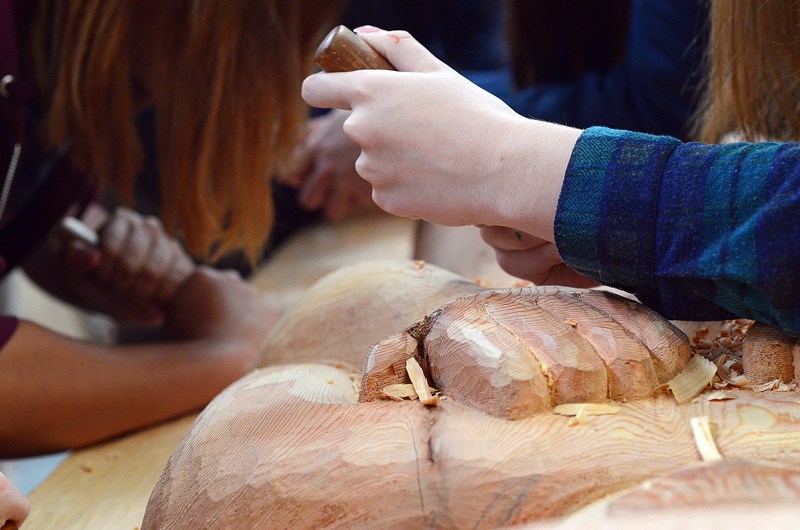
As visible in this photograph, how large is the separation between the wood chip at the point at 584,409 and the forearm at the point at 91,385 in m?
0.71

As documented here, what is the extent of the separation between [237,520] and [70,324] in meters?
1.72

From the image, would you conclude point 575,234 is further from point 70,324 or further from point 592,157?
point 70,324

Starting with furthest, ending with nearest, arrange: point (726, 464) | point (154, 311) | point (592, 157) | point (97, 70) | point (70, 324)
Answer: point (70, 324)
point (154, 311)
point (97, 70)
point (592, 157)
point (726, 464)

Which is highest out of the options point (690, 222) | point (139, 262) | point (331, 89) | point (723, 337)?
point (331, 89)

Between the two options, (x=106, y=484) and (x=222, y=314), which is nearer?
(x=106, y=484)

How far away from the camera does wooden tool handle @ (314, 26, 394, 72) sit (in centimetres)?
75

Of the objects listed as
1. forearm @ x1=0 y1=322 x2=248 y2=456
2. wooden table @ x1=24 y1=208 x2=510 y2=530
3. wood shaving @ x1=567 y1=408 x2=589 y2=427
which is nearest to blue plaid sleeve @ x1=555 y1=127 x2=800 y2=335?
wood shaving @ x1=567 y1=408 x2=589 y2=427

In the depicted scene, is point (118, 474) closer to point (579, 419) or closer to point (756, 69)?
point (579, 419)

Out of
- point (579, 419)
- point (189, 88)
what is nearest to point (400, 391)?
point (579, 419)

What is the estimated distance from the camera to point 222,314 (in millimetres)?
1385

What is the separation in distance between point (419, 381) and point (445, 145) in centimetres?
20

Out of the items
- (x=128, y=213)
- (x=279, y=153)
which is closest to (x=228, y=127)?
(x=279, y=153)

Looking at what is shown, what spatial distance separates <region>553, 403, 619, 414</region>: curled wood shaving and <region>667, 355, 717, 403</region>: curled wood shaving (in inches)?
2.3

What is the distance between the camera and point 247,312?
1.41 m
